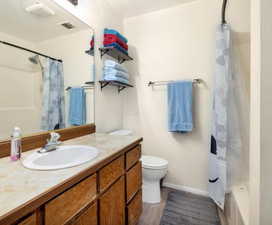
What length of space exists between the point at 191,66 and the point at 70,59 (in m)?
1.45

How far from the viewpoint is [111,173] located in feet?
3.24

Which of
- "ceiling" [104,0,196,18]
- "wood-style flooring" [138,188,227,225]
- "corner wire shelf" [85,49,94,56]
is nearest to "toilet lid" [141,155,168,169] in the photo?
"wood-style flooring" [138,188,227,225]

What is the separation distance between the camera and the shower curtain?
157 cm

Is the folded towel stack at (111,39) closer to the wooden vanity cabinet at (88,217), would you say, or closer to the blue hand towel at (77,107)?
the blue hand towel at (77,107)

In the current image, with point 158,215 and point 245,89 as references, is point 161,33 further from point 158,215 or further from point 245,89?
point 158,215

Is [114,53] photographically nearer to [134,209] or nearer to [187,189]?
[134,209]

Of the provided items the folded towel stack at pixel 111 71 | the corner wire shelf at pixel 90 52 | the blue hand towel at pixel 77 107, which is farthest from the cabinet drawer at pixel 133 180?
the corner wire shelf at pixel 90 52

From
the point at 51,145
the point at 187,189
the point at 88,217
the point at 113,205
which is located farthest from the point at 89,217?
the point at 187,189

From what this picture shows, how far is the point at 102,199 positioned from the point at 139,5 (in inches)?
89.4

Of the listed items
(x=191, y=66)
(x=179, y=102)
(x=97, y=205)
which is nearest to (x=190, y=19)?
(x=191, y=66)

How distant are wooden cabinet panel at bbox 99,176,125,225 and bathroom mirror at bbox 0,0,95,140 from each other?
0.71 m

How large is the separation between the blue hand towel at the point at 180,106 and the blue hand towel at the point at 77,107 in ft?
3.53

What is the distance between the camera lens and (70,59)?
1.44 meters

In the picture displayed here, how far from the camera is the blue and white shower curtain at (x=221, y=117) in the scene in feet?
5.15
